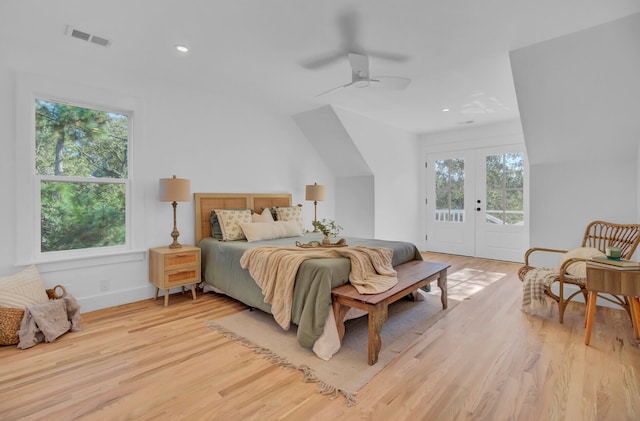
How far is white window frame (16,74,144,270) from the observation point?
→ 2.77 meters

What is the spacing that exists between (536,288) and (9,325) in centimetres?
447

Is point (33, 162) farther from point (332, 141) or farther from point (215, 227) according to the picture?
point (332, 141)

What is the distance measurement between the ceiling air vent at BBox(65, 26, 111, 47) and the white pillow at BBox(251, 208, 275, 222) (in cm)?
232

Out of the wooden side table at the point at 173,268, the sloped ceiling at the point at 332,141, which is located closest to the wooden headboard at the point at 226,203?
the wooden side table at the point at 173,268

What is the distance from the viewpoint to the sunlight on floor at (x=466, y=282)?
3.74 metres

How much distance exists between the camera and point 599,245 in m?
3.42

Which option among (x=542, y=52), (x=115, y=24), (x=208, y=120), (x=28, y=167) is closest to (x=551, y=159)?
(x=542, y=52)

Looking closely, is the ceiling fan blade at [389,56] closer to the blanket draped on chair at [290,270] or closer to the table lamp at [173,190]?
the blanket draped on chair at [290,270]

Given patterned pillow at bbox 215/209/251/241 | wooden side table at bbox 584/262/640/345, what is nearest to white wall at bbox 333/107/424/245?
patterned pillow at bbox 215/209/251/241

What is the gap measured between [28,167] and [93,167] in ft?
1.73

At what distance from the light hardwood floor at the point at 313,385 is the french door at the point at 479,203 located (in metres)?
2.73

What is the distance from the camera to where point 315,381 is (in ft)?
6.49

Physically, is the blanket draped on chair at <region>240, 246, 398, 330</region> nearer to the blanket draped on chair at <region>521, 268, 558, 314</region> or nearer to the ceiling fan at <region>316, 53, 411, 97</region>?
the blanket draped on chair at <region>521, 268, 558, 314</region>

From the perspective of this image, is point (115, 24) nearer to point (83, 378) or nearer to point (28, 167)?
point (28, 167)
